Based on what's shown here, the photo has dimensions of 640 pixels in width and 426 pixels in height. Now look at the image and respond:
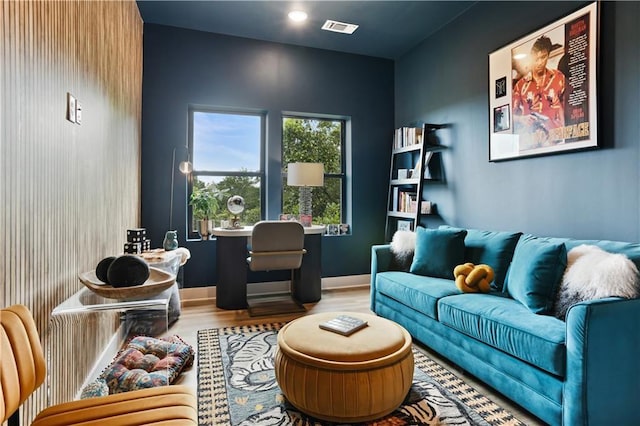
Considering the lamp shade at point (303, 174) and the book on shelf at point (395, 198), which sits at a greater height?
the lamp shade at point (303, 174)

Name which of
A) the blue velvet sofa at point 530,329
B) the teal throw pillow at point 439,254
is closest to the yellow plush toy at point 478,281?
the blue velvet sofa at point 530,329

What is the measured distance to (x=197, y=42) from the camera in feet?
12.9

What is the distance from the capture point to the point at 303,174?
3973 mm

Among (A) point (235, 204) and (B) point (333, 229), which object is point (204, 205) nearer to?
(A) point (235, 204)

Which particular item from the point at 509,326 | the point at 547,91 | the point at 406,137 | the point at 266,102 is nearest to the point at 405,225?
the point at 406,137

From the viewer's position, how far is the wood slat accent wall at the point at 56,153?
1270mm

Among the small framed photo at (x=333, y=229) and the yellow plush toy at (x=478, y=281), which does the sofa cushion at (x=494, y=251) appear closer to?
the yellow plush toy at (x=478, y=281)

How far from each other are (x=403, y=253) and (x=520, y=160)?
1237 millimetres

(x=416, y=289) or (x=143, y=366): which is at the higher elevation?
(x=416, y=289)

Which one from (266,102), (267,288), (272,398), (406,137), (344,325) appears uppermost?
(266,102)

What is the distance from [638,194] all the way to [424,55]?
9.03ft

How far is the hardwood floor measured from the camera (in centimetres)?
200

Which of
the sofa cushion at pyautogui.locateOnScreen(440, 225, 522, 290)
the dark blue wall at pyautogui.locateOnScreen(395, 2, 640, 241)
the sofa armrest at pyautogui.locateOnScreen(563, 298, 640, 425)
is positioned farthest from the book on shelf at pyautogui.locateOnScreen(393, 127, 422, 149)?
the sofa armrest at pyautogui.locateOnScreen(563, 298, 640, 425)

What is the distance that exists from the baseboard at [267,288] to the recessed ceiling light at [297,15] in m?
2.86
